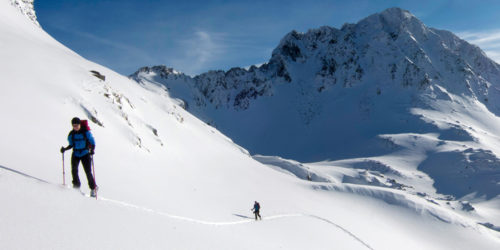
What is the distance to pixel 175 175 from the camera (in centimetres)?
2675

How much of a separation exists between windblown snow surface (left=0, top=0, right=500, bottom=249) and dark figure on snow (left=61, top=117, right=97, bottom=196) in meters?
0.57

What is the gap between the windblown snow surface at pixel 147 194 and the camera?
7996mm

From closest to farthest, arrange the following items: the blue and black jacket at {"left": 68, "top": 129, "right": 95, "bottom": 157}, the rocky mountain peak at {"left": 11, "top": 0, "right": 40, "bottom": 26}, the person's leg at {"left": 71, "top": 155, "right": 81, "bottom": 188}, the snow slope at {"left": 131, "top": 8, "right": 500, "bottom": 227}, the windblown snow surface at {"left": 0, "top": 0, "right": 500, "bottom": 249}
Result: the windblown snow surface at {"left": 0, "top": 0, "right": 500, "bottom": 249}
the person's leg at {"left": 71, "top": 155, "right": 81, "bottom": 188}
the blue and black jacket at {"left": 68, "top": 129, "right": 95, "bottom": 157}
the rocky mountain peak at {"left": 11, "top": 0, "right": 40, "bottom": 26}
the snow slope at {"left": 131, "top": 8, "right": 500, "bottom": 227}

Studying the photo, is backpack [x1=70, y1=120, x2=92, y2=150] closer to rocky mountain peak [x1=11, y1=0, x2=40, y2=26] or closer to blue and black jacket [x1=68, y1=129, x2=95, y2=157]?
blue and black jacket [x1=68, y1=129, x2=95, y2=157]

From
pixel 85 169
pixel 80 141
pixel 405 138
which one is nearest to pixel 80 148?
pixel 80 141

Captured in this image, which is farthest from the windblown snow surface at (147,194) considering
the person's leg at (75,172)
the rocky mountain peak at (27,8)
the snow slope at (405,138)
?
the snow slope at (405,138)

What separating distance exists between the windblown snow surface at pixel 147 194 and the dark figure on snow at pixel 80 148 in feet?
1.86

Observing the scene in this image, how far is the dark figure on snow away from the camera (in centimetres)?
1018

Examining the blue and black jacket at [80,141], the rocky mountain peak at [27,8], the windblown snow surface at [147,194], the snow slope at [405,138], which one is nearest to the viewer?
the windblown snow surface at [147,194]

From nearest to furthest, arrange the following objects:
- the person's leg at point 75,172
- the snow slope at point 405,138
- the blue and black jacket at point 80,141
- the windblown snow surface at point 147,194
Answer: the windblown snow surface at point 147,194, the person's leg at point 75,172, the blue and black jacket at point 80,141, the snow slope at point 405,138

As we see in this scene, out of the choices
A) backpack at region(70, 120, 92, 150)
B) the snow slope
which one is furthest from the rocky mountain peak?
the snow slope

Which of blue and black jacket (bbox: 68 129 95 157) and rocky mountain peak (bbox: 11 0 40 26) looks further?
rocky mountain peak (bbox: 11 0 40 26)

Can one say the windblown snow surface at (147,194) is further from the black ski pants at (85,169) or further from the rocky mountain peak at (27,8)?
the rocky mountain peak at (27,8)

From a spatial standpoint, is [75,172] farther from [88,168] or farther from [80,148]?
[80,148]
